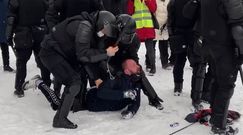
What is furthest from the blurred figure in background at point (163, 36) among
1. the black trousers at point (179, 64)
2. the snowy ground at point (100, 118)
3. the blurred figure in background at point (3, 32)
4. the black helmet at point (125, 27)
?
the black helmet at point (125, 27)

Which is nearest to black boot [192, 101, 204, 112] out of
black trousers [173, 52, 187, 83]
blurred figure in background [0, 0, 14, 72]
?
black trousers [173, 52, 187, 83]

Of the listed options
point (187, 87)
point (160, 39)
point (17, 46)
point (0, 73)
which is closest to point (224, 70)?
point (187, 87)

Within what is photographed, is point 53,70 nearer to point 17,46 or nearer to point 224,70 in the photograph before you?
point 17,46

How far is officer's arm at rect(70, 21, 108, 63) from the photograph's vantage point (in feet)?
16.4

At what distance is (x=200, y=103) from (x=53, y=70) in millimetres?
2211

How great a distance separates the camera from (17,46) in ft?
21.8

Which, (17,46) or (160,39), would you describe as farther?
(160,39)

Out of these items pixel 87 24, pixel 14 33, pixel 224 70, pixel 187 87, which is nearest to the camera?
pixel 224 70

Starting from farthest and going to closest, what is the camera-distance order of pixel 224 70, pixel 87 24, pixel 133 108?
pixel 133 108, pixel 87 24, pixel 224 70

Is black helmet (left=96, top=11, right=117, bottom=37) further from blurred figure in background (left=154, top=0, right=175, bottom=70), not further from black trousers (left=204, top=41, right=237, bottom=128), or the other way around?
blurred figure in background (left=154, top=0, right=175, bottom=70)

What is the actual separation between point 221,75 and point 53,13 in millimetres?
2719

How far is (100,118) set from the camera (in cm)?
577

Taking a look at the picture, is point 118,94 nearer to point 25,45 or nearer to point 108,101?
point 108,101

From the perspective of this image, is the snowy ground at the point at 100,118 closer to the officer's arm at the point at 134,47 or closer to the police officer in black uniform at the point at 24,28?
the police officer in black uniform at the point at 24,28
